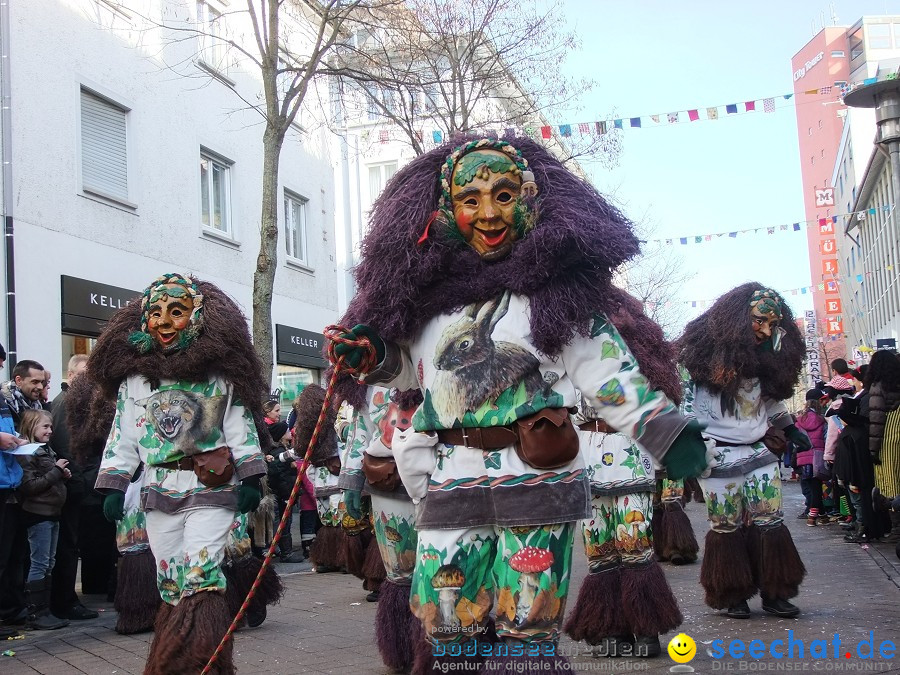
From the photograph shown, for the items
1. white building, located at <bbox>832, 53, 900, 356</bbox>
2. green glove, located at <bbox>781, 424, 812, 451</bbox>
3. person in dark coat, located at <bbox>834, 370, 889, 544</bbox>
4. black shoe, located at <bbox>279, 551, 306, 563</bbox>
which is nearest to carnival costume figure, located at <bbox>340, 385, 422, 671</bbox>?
green glove, located at <bbox>781, 424, 812, 451</bbox>

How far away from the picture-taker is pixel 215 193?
55.6ft

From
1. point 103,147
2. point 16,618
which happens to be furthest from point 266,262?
point 16,618

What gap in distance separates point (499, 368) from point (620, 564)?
2551 millimetres

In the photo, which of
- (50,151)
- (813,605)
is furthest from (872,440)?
(50,151)

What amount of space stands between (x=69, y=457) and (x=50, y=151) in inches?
242

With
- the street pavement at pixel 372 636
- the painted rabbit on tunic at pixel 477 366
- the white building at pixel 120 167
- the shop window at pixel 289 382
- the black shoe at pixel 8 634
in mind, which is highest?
the white building at pixel 120 167

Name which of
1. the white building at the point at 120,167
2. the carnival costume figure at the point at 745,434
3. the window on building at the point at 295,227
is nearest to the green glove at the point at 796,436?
the carnival costume figure at the point at 745,434

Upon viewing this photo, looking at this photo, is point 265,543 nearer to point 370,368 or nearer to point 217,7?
point 370,368

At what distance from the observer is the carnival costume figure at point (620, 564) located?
5289 millimetres

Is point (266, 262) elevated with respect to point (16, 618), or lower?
elevated

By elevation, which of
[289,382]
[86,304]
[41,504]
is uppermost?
[86,304]

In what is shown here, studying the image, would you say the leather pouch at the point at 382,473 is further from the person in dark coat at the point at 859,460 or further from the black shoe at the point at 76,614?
the person in dark coat at the point at 859,460

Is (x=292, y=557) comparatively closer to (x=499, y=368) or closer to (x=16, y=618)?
(x=16, y=618)

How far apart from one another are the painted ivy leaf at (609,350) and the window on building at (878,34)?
86520 millimetres
